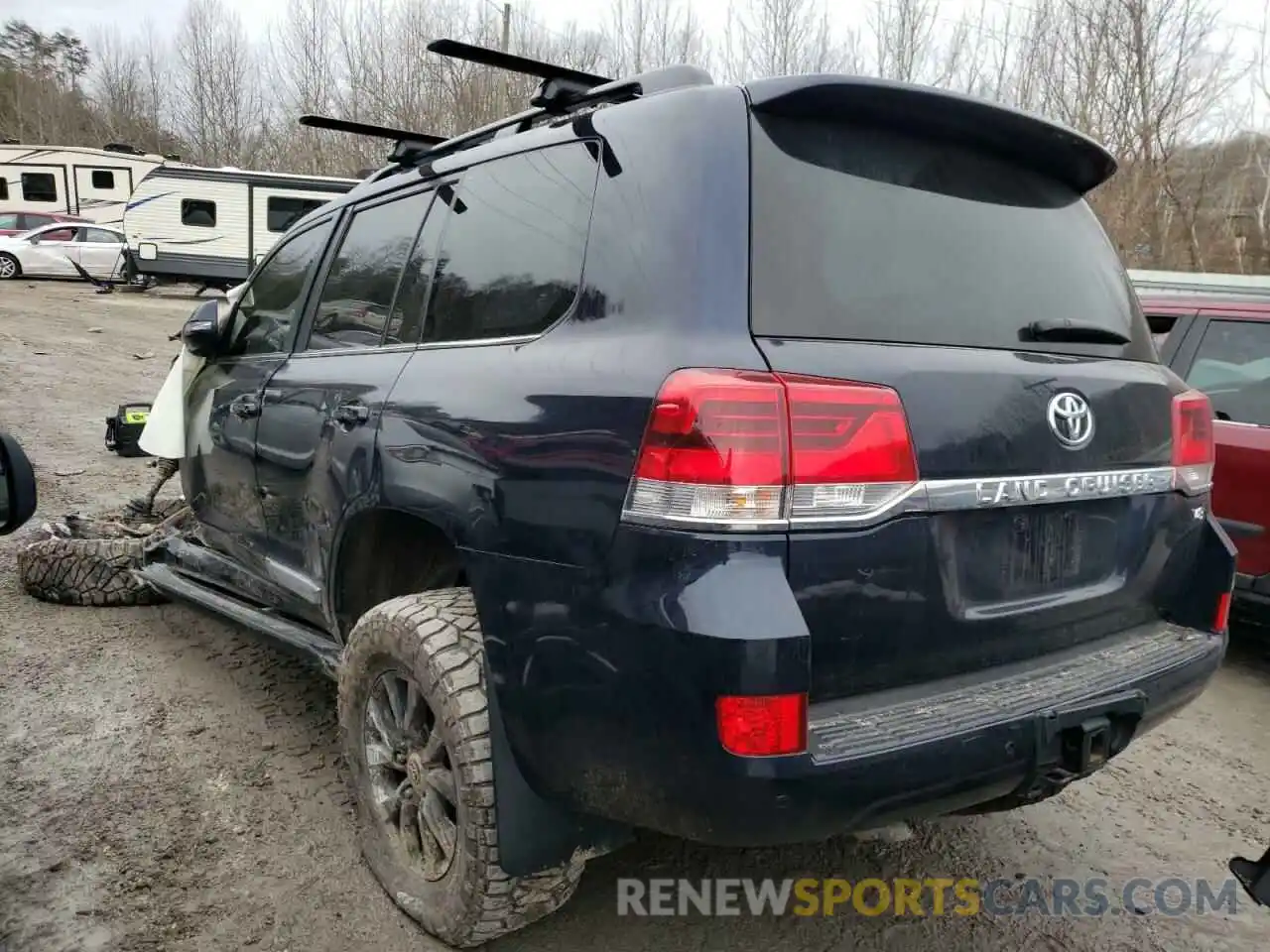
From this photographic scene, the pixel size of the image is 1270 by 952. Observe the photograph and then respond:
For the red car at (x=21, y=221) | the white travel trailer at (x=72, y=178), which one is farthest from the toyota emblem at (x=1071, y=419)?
the white travel trailer at (x=72, y=178)

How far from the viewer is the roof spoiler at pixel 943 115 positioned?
1.94 m

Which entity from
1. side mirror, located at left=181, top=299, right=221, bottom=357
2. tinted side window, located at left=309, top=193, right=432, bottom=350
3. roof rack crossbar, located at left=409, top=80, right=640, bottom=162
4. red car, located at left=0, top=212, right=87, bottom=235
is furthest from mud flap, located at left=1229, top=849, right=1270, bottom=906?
red car, located at left=0, top=212, right=87, bottom=235

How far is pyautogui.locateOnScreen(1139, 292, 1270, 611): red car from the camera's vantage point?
4164 mm

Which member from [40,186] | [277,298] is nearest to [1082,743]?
[277,298]

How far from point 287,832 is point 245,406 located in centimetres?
151

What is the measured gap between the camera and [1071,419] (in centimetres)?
206

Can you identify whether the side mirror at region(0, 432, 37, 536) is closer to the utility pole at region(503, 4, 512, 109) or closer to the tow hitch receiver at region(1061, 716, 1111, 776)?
the tow hitch receiver at region(1061, 716, 1111, 776)

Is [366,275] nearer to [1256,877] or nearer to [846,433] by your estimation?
[846,433]

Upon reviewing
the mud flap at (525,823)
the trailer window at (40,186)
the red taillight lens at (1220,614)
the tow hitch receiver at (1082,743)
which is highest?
the trailer window at (40,186)

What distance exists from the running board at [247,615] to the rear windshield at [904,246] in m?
1.83

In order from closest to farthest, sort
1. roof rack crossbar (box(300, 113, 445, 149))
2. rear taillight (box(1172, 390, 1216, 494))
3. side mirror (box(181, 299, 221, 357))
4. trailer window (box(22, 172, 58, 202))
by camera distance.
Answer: rear taillight (box(1172, 390, 1216, 494)), roof rack crossbar (box(300, 113, 445, 149)), side mirror (box(181, 299, 221, 357)), trailer window (box(22, 172, 58, 202))

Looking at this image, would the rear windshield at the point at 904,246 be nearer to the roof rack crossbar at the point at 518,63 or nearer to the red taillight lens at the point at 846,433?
the red taillight lens at the point at 846,433

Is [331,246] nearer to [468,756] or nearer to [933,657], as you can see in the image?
[468,756]

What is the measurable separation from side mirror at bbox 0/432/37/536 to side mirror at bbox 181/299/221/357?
1808mm
